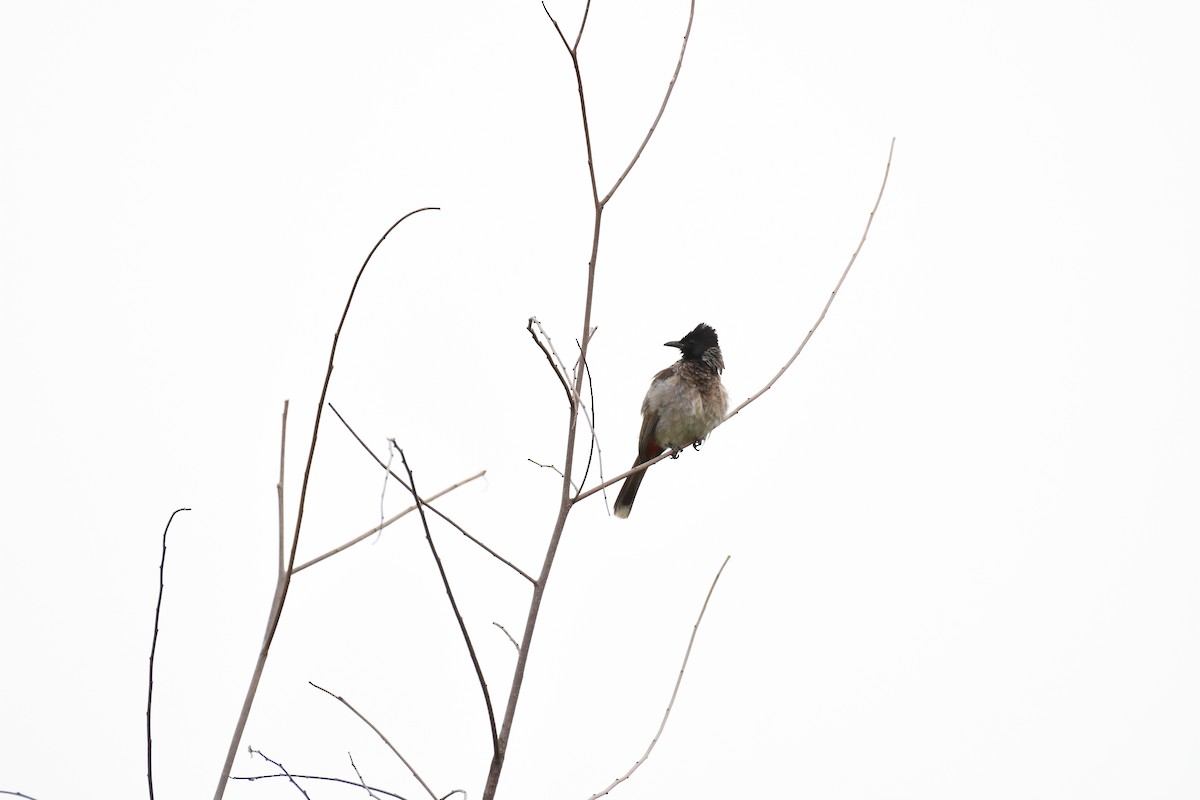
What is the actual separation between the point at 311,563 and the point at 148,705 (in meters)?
0.35

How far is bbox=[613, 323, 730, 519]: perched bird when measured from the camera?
8.34m

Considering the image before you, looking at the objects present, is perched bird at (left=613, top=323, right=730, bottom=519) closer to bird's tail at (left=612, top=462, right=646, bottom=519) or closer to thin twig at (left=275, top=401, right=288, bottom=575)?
bird's tail at (left=612, top=462, right=646, bottom=519)

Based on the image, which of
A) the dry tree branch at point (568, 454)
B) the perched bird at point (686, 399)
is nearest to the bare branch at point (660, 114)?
the dry tree branch at point (568, 454)

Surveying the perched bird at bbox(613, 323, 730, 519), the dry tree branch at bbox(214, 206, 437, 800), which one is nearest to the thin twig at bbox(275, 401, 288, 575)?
the dry tree branch at bbox(214, 206, 437, 800)

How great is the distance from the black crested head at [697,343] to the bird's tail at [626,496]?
40.0 inches

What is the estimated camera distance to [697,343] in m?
8.75

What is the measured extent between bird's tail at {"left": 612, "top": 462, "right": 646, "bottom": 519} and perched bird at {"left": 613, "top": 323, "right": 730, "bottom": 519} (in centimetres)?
31

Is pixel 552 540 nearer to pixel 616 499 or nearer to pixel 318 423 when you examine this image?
pixel 318 423

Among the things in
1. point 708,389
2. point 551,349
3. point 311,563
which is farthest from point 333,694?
point 708,389

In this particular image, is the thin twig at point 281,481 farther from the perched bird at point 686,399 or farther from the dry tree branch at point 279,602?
the perched bird at point 686,399

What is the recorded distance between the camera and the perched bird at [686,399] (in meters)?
8.34

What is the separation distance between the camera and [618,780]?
223 centimetres

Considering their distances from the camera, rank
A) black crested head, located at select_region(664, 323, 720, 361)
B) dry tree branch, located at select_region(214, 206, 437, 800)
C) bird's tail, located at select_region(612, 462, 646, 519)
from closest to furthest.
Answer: dry tree branch, located at select_region(214, 206, 437, 800) → black crested head, located at select_region(664, 323, 720, 361) → bird's tail, located at select_region(612, 462, 646, 519)

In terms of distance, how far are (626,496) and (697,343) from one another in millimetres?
1298
